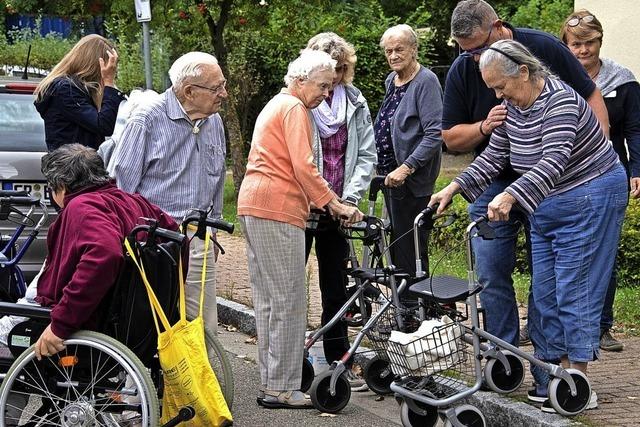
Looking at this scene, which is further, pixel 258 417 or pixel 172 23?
pixel 172 23

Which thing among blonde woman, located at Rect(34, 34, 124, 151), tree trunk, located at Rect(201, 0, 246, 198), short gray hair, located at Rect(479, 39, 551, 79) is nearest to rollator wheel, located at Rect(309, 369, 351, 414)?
short gray hair, located at Rect(479, 39, 551, 79)

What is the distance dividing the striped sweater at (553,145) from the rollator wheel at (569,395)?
2.68 ft

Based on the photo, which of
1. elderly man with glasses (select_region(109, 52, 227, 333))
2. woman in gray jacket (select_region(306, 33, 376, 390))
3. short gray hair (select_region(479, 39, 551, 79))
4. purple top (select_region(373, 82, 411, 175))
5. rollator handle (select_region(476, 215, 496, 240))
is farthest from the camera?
purple top (select_region(373, 82, 411, 175))

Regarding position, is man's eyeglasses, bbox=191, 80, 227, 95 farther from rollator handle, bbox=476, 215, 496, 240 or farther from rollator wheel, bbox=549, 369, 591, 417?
rollator wheel, bbox=549, 369, 591, 417

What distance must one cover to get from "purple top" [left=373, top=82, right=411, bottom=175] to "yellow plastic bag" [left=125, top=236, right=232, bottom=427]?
276 cm

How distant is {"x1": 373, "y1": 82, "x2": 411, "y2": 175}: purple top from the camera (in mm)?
7461

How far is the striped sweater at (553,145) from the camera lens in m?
5.44

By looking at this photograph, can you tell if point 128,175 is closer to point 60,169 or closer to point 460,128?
point 60,169

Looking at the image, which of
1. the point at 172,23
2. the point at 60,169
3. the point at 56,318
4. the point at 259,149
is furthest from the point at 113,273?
the point at 172,23

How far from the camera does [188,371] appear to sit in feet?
16.4

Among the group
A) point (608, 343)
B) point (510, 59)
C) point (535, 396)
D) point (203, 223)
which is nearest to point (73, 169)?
point (203, 223)

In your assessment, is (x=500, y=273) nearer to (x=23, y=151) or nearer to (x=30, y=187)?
(x=30, y=187)

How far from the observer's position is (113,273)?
495 centimetres

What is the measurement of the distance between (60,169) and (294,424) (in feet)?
6.06
